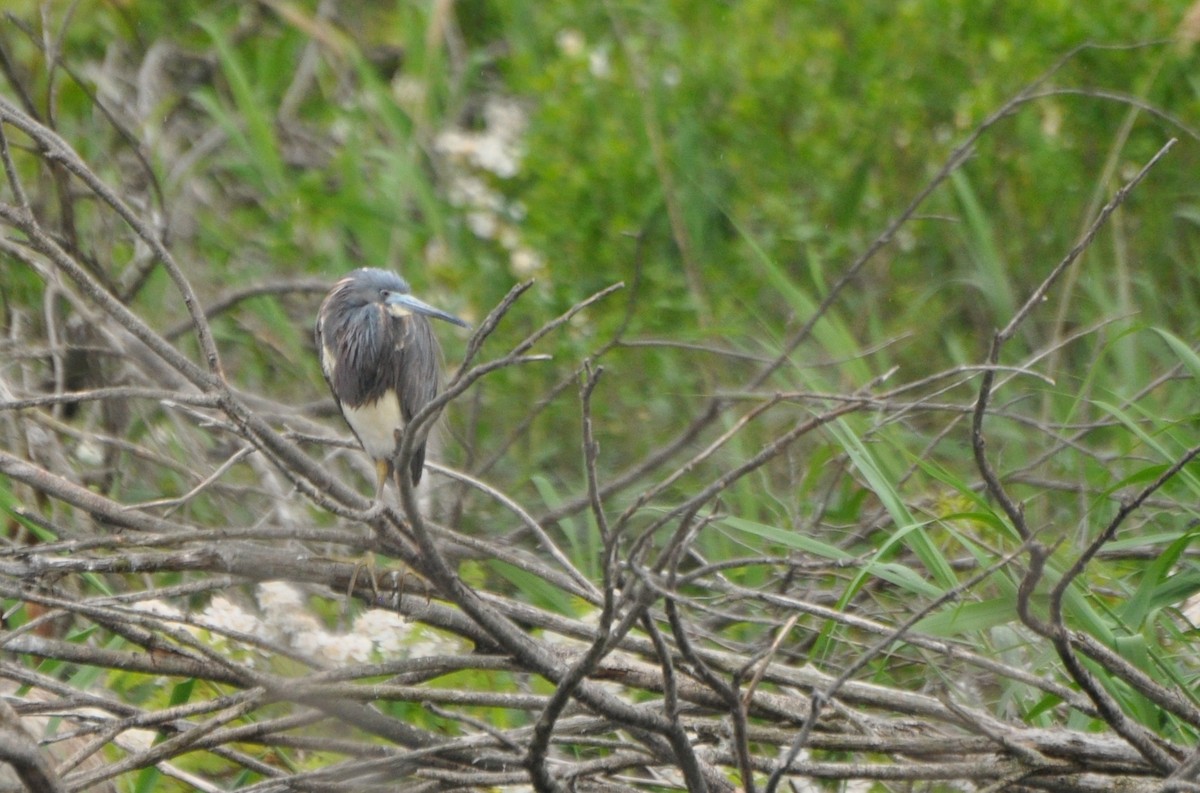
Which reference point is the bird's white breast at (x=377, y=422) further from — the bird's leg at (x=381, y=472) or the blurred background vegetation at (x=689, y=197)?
the blurred background vegetation at (x=689, y=197)

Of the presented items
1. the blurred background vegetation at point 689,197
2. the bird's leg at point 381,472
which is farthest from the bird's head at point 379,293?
the blurred background vegetation at point 689,197

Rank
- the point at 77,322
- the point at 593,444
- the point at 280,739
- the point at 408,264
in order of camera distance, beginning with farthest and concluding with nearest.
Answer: the point at 408,264 → the point at 77,322 → the point at 280,739 → the point at 593,444

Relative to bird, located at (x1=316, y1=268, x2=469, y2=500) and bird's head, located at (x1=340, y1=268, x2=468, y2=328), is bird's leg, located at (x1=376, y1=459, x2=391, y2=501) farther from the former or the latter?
bird's head, located at (x1=340, y1=268, x2=468, y2=328)

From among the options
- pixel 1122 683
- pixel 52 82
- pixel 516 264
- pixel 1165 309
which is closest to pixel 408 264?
pixel 516 264

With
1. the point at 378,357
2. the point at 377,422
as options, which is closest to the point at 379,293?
the point at 378,357

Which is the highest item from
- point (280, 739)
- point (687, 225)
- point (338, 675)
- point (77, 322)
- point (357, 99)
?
point (357, 99)

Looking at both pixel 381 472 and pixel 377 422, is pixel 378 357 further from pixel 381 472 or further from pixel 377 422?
pixel 381 472

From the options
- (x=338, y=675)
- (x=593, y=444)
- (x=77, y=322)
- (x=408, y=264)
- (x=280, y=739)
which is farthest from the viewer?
(x=408, y=264)

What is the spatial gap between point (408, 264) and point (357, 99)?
129 centimetres

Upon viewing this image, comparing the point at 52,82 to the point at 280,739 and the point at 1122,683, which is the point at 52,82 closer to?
the point at 280,739

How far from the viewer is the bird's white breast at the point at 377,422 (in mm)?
3383

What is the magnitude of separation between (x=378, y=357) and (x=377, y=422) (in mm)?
149

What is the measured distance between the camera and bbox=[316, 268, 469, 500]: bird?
338cm

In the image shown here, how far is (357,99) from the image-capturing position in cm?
595
